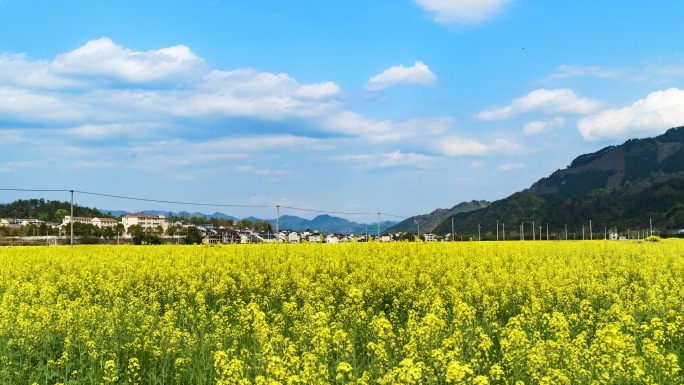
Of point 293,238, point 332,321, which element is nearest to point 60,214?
point 293,238

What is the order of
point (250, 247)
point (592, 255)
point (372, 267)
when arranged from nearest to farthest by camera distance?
point (372, 267)
point (250, 247)
point (592, 255)

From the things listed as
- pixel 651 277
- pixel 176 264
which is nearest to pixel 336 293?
pixel 176 264

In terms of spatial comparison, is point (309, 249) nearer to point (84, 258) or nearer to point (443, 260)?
point (443, 260)

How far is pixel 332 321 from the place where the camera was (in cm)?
1133

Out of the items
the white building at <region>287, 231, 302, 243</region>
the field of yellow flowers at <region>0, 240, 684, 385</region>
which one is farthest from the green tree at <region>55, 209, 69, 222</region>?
the field of yellow flowers at <region>0, 240, 684, 385</region>

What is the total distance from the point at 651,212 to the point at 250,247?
159100 millimetres

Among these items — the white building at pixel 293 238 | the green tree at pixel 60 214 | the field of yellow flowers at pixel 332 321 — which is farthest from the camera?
the green tree at pixel 60 214

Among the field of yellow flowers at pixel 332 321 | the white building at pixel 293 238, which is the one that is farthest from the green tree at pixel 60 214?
the field of yellow flowers at pixel 332 321

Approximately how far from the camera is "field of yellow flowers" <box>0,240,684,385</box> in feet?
24.1

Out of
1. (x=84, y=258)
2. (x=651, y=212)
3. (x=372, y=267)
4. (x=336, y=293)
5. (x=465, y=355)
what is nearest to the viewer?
(x=465, y=355)

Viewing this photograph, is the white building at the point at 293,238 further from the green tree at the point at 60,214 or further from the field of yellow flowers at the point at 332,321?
the green tree at the point at 60,214

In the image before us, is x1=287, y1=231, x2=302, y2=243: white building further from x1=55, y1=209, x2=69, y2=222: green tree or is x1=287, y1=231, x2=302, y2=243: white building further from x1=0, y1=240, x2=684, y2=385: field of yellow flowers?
x1=55, y1=209, x2=69, y2=222: green tree

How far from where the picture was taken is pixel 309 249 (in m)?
22.9

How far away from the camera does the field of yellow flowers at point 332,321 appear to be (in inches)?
289
